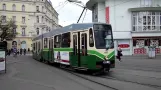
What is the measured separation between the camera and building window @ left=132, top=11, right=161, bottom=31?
48.2 metres

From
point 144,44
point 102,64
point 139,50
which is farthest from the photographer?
point 144,44

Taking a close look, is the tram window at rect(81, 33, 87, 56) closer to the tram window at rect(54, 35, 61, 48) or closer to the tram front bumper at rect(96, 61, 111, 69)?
the tram front bumper at rect(96, 61, 111, 69)

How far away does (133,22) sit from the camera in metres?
48.5

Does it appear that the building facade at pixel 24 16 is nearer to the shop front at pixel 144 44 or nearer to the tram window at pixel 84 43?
the shop front at pixel 144 44

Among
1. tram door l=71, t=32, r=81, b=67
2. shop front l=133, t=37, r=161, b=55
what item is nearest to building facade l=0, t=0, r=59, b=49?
shop front l=133, t=37, r=161, b=55

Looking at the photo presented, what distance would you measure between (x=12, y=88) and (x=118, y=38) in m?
36.2

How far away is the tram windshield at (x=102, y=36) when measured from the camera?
1720 cm

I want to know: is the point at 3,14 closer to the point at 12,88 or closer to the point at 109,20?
the point at 109,20

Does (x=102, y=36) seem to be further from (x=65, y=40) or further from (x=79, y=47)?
(x=65, y=40)

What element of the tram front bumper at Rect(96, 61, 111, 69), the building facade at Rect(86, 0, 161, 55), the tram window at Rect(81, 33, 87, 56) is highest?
the building facade at Rect(86, 0, 161, 55)

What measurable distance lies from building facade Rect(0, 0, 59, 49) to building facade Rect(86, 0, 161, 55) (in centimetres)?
5203

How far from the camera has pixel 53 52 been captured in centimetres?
2523

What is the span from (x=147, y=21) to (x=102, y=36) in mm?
32265

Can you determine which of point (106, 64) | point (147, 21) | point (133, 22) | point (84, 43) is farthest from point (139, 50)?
point (106, 64)
